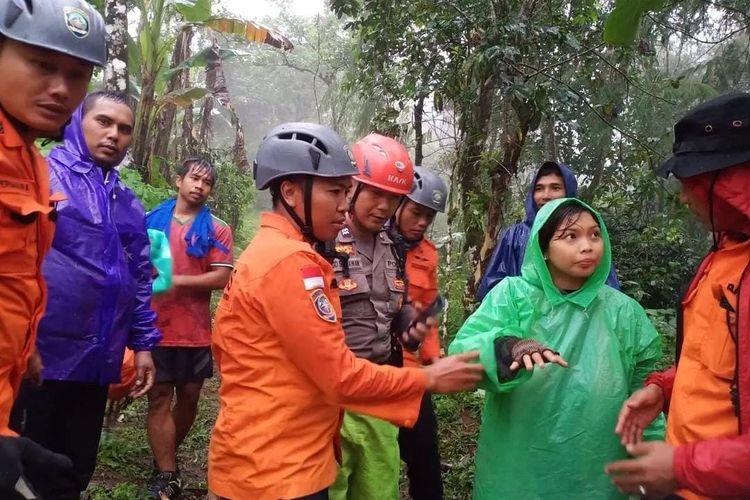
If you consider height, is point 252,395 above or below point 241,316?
below

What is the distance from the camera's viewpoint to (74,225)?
9.32ft

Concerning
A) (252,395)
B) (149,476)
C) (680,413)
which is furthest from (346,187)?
(149,476)

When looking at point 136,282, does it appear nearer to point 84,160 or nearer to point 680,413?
point 84,160

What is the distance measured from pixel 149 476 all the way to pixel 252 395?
2638mm

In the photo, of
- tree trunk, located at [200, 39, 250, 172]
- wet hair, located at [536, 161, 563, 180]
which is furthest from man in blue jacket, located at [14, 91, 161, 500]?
tree trunk, located at [200, 39, 250, 172]

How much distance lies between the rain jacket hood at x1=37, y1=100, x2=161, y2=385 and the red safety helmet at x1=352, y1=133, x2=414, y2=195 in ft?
4.06

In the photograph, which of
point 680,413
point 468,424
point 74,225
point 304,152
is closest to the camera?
point 680,413

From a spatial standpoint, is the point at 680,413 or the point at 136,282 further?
the point at 136,282

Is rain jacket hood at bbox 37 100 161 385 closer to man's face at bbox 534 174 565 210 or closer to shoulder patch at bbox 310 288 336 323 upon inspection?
shoulder patch at bbox 310 288 336 323

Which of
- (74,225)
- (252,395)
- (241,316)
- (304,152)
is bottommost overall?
(252,395)

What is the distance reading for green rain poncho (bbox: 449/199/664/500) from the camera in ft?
7.72

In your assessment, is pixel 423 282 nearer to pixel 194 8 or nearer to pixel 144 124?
pixel 144 124

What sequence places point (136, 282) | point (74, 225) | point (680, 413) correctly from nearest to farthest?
point (680, 413)
point (74, 225)
point (136, 282)

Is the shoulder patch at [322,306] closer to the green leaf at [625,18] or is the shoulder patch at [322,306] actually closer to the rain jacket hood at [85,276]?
the rain jacket hood at [85,276]
